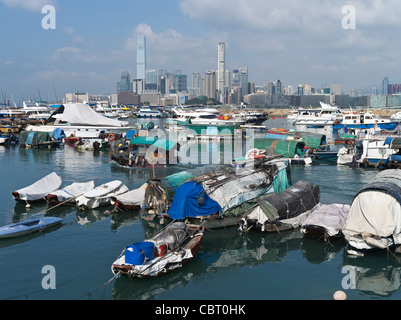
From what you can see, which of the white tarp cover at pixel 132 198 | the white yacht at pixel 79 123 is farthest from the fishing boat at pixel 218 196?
the white yacht at pixel 79 123

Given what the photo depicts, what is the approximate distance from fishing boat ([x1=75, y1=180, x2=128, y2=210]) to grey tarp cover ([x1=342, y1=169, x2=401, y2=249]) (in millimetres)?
16809

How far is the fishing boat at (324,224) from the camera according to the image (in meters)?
21.5

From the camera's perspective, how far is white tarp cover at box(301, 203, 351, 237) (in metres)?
21.5

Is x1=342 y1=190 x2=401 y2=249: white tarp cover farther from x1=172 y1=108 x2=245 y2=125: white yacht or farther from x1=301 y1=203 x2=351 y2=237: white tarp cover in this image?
x1=172 y1=108 x2=245 y2=125: white yacht

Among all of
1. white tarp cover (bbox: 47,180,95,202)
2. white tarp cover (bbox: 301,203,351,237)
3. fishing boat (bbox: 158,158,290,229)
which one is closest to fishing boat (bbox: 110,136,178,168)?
white tarp cover (bbox: 47,180,95,202)

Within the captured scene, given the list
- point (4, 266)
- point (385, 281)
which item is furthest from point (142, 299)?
point (385, 281)

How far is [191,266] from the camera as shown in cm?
1930

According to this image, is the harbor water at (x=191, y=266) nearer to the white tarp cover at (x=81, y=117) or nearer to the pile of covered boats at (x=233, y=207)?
the pile of covered boats at (x=233, y=207)

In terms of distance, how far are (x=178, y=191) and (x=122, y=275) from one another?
285 inches

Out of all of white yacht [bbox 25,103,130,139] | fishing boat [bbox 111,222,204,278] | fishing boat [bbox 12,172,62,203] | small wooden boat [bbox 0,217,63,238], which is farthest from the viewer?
white yacht [bbox 25,103,130,139]

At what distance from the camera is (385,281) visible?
17922 mm

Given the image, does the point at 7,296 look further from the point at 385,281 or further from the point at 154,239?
the point at 385,281

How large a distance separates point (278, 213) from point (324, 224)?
2.77 meters

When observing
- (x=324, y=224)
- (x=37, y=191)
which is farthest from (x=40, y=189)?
(x=324, y=224)
